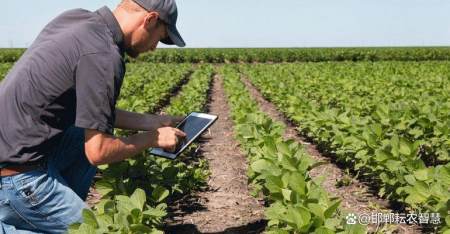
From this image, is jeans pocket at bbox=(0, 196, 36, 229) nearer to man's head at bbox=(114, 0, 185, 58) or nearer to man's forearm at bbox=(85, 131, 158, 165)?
man's forearm at bbox=(85, 131, 158, 165)

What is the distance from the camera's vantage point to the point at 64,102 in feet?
8.84

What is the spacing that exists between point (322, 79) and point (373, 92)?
14.1 ft

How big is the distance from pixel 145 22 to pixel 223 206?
240 centimetres

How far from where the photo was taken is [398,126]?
18.9 ft

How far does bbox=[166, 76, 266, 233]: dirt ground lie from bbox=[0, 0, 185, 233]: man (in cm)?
140

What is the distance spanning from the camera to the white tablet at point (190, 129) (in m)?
3.15

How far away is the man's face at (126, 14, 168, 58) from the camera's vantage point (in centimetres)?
274

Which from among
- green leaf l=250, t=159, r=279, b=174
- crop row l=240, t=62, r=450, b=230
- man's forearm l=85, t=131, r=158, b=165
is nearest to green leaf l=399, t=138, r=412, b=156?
crop row l=240, t=62, r=450, b=230

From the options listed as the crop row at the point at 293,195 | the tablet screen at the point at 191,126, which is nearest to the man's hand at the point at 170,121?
the tablet screen at the point at 191,126

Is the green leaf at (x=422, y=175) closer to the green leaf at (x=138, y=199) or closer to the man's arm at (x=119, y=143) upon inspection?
the man's arm at (x=119, y=143)

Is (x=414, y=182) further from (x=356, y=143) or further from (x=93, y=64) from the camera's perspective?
(x=93, y=64)

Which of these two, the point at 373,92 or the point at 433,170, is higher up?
the point at 433,170

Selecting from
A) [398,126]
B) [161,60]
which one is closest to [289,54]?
[161,60]

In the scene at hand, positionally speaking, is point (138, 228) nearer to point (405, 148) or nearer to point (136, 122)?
point (136, 122)
